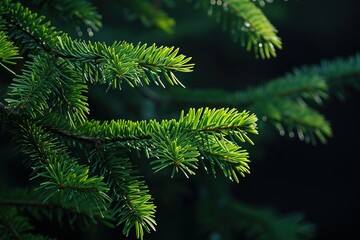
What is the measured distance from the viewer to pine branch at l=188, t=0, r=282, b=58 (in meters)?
0.90

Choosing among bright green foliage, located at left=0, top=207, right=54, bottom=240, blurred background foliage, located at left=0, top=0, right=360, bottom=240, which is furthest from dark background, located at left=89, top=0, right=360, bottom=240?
bright green foliage, located at left=0, top=207, right=54, bottom=240

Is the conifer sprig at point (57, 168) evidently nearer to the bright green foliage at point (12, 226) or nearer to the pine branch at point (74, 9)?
the bright green foliage at point (12, 226)

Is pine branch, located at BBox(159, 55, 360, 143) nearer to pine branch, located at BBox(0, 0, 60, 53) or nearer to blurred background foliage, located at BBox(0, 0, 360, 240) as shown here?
pine branch, located at BBox(0, 0, 60, 53)

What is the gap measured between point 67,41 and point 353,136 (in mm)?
2853

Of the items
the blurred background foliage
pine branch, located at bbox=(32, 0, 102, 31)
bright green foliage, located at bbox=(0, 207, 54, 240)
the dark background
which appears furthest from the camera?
the dark background

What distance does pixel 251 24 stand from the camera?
90 centimetres

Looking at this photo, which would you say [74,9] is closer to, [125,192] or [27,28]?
[27,28]

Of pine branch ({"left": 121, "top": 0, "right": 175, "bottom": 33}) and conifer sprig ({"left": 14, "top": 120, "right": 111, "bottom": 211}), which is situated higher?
pine branch ({"left": 121, "top": 0, "right": 175, "bottom": 33})

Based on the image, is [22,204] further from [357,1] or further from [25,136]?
[357,1]

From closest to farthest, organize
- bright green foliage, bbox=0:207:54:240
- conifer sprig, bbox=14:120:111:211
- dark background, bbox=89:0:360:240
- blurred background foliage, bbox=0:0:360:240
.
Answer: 1. conifer sprig, bbox=14:120:111:211
2. bright green foliage, bbox=0:207:54:240
3. blurred background foliage, bbox=0:0:360:240
4. dark background, bbox=89:0:360:240

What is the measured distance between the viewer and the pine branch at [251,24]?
2.94 ft

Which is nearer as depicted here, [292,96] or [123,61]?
[123,61]

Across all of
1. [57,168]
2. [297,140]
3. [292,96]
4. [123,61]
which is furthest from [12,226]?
[297,140]

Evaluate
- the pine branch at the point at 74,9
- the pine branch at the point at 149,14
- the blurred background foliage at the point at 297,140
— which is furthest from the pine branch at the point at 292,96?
the blurred background foliage at the point at 297,140
